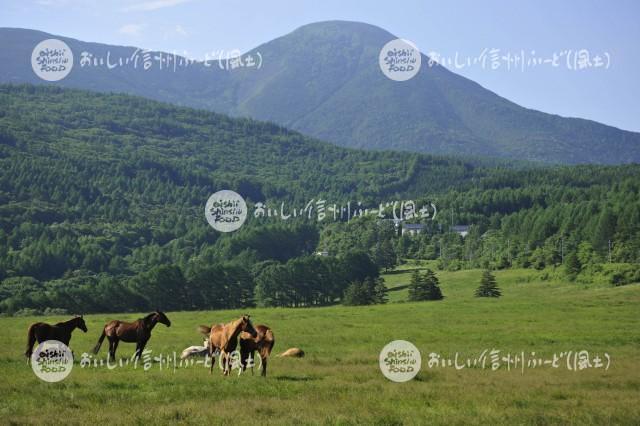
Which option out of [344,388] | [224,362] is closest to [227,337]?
[224,362]

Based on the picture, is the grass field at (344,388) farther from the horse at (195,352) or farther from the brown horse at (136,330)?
the horse at (195,352)

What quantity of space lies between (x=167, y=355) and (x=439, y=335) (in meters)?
19.3

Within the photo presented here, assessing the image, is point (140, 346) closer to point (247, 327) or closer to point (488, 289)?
point (247, 327)

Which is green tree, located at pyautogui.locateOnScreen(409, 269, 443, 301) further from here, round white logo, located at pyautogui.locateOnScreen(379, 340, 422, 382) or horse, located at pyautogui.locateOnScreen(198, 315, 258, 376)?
horse, located at pyautogui.locateOnScreen(198, 315, 258, 376)

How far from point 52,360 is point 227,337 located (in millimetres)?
6937

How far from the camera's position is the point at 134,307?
97438 mm

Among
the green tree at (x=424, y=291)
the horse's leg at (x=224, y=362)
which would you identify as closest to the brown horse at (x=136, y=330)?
the horse's leg at (x=224, y=362)

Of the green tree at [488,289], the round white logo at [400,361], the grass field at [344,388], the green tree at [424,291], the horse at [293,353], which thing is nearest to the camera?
the grass field at [344,388]

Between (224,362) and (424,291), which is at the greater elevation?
(224,362)

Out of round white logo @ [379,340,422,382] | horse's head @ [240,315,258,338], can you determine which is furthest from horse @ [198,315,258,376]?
round white logo @ [379,340,422,382]

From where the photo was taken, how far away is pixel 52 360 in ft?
89.4

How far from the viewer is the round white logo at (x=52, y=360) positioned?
2508 centimetres

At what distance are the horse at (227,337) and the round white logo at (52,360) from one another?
16.5ft

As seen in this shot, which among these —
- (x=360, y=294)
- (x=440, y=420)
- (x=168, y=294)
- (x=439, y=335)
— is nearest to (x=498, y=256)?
(x=360, y=294)
